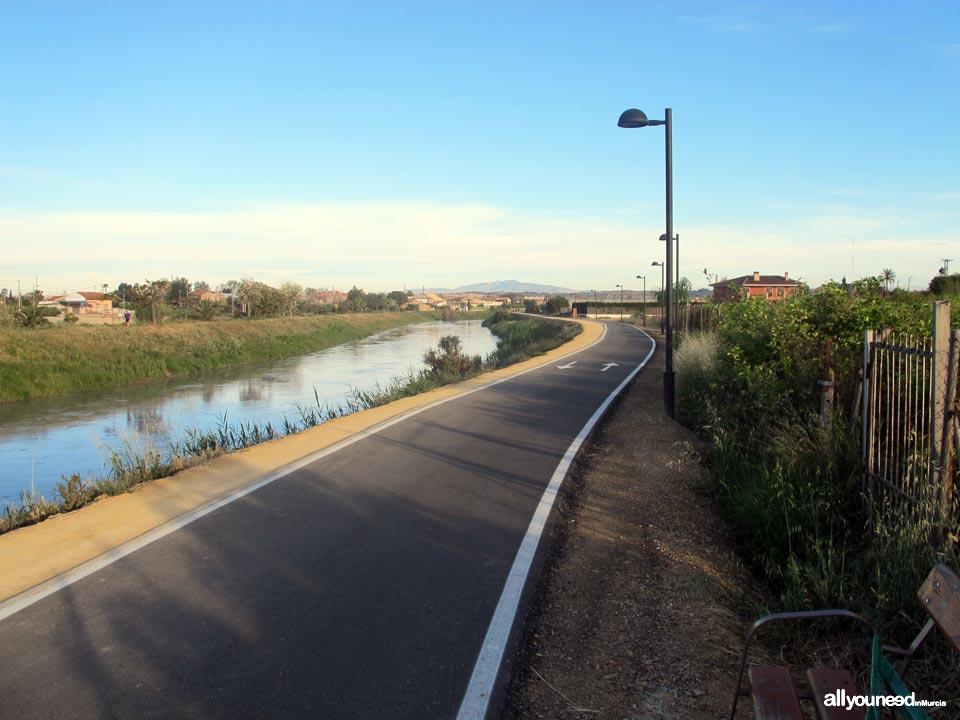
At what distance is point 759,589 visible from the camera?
18.7ft

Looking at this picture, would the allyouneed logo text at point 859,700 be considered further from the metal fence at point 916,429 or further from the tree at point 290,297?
the tree at point 290,297

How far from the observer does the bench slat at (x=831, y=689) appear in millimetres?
3107

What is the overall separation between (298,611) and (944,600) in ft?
12.1

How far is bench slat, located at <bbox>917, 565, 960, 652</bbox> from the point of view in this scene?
3.08 m

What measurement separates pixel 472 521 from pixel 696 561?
6.86ft

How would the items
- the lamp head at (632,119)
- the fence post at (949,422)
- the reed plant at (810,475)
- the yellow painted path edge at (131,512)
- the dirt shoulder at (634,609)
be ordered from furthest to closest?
the lamp head at (632,119), the yellow painted path edge at (131,512), the fence post at (949,422), the reed plant at (810,475), the dirt shoulder at (634,609)

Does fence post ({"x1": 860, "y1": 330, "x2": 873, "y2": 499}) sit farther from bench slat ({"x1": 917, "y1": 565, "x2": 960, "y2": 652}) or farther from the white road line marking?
bench slat ({"x1": 917, "y1": 565, "x2": 960, "y2": 652})

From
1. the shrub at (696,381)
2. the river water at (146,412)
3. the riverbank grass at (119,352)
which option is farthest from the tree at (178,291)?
the shrub at (696,381)

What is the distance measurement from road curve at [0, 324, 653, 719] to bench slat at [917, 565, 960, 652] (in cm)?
213

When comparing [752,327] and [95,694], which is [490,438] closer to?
[752,327]

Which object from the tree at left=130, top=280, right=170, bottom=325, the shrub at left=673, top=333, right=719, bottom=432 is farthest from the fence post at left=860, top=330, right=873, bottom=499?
the tree at left=130, top=280, right=170, bottom=325

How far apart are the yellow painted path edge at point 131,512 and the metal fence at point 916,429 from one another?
6341mm

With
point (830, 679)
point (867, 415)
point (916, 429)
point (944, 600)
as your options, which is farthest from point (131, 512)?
point (916, 429)

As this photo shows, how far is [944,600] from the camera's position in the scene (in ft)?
10.6
